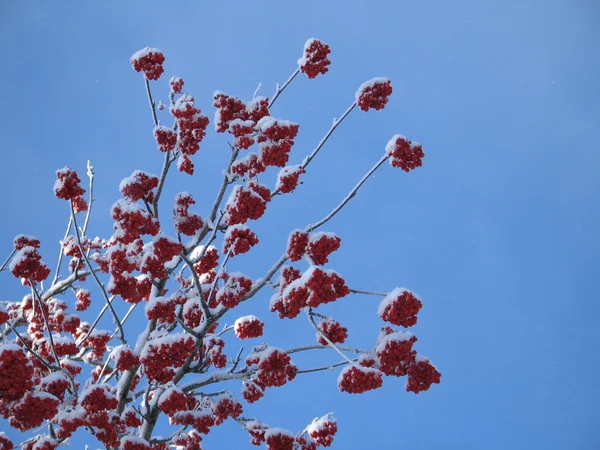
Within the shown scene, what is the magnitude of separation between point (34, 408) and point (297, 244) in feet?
10.8

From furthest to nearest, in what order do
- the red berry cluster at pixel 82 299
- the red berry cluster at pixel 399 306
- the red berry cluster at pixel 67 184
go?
the red berry cluster at pixel 82 299 → the red berry cluster at pixel 67 184 → the red berry cluster at pixel 399 306

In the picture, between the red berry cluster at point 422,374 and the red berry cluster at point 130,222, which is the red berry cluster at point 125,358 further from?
the red berry cluster at point 422,374

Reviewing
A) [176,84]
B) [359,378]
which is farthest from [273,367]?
[176,84]

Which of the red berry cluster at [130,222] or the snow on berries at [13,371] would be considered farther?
the red berry cluster at [130,222]

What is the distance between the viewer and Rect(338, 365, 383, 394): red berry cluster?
5.82 meters

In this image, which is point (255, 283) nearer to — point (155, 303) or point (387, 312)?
point (155, 303)

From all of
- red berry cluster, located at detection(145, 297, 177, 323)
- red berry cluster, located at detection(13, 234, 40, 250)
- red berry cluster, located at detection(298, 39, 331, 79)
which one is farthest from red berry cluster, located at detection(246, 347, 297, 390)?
red berry cluster, located at detection(298, 39, 331, 79)

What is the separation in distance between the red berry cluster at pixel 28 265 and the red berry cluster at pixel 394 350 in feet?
14.3

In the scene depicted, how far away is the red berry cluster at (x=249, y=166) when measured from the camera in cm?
691

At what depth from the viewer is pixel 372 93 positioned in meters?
7.09

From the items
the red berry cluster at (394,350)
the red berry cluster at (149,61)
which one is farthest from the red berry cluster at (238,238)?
the red berry cluster at (149,61)

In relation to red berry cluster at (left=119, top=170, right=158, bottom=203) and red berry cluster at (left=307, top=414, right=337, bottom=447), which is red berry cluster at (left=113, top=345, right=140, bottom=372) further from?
red berry cluster at (left=307, top=414, right=337, bottom=447)

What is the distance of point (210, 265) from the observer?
7.91 m

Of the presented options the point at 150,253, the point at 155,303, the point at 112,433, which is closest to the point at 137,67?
the point at 150,253
